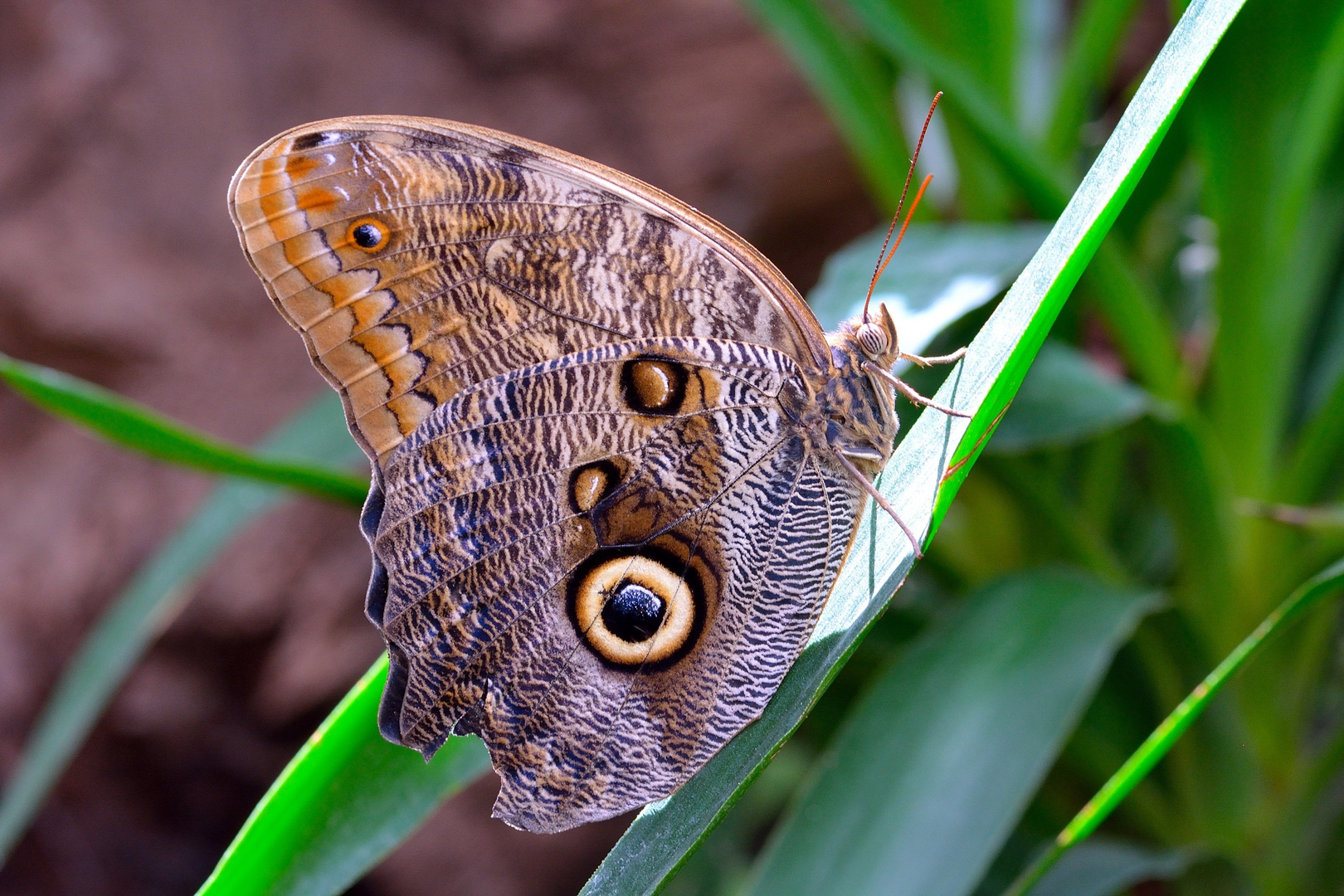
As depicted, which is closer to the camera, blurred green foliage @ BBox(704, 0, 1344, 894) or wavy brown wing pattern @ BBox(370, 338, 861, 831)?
wavy brown wing pattern @ BBox(370, 338, 861, 831)

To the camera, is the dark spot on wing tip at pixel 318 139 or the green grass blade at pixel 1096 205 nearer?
the green grass blade at pixel 1096 205

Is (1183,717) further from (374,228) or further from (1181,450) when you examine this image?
(374,228)

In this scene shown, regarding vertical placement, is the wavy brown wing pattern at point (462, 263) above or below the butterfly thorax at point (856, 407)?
above

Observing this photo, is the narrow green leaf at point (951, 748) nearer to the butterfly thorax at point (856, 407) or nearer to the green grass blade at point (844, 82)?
the butterfly thorax at point (856, 407)

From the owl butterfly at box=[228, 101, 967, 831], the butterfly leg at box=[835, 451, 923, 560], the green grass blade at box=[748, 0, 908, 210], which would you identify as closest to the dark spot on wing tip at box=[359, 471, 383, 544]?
the owl butterfly at box=[228, 101, 967, 831]

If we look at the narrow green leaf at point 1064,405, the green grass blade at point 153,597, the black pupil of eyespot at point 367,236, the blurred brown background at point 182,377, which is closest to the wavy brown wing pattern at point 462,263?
the black pupil of eyespot at point 367,236

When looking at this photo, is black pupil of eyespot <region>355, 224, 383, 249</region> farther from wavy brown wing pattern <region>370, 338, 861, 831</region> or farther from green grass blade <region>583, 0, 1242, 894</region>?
green grass blade <region>583, 0, 1242, 894</region>
